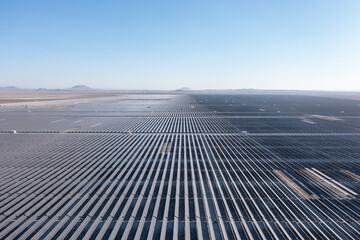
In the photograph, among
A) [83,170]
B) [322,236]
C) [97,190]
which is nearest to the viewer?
[322,236]

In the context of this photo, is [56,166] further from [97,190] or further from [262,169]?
[262,169]

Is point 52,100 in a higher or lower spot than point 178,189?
higher

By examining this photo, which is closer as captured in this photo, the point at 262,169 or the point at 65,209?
the point at 65,209

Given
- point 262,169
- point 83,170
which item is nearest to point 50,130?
point 83,170

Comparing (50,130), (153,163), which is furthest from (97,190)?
(50,130)

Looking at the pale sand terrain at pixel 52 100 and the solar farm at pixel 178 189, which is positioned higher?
the pale sand terrain at pixel 52 100

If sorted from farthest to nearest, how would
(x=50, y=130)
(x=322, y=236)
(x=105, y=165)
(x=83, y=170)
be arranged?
(x=50, y=130)
(x=105, y=165)
(x=83, y=170)
(x=322, y=236)

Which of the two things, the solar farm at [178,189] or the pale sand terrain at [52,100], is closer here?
the solar farm at [178,189]

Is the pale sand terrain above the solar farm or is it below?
above

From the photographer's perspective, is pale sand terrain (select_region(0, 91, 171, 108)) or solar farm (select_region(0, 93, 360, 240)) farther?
pale sand terrain (select_region(0, 91, 171, 108))

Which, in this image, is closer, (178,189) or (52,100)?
(178,189)
